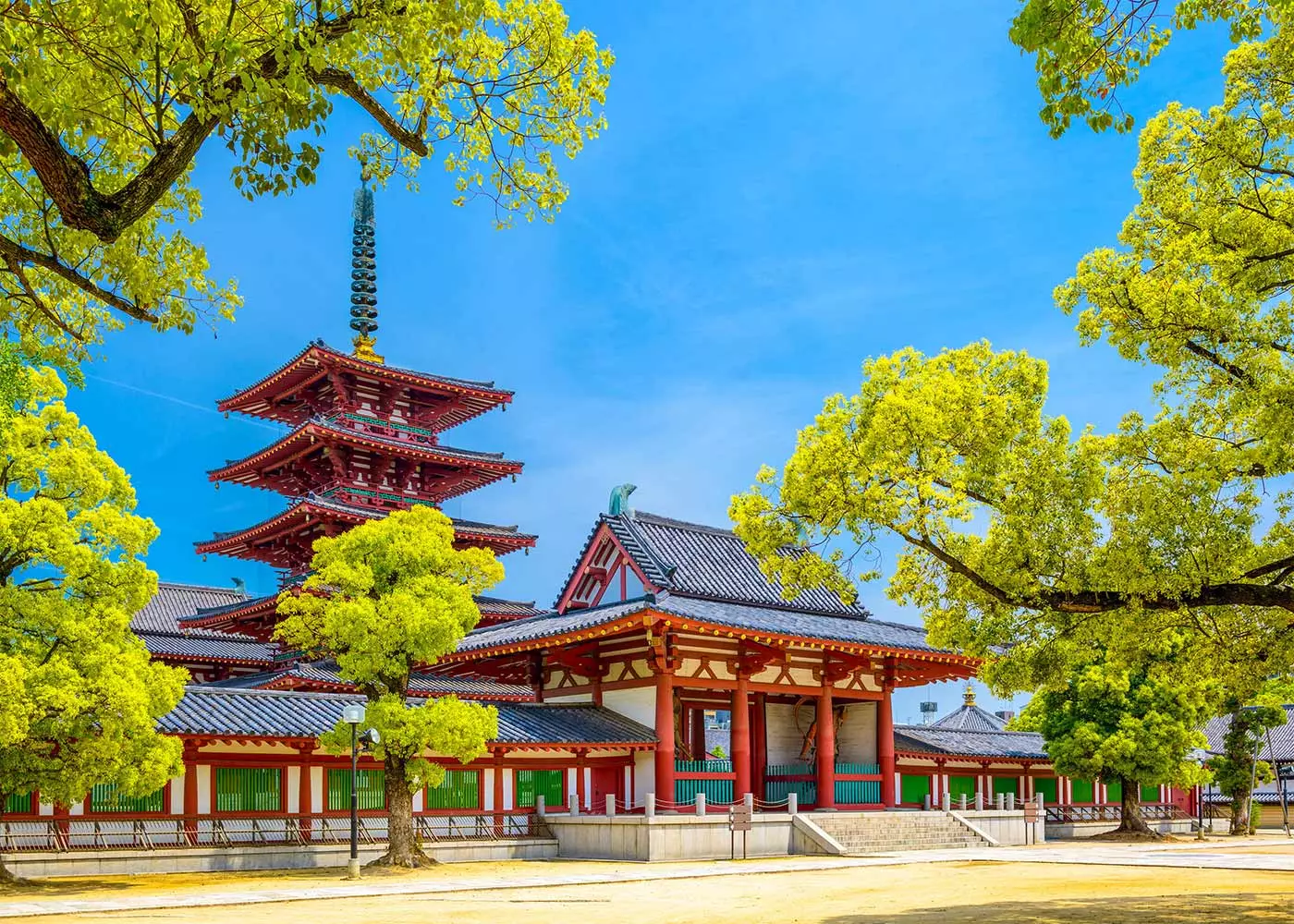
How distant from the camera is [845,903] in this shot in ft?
55.7

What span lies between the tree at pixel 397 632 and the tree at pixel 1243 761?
29.4 metres

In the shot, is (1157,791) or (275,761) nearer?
(275,761)

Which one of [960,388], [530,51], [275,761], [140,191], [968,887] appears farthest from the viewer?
[275,761]

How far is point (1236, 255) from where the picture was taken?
44.8 ft

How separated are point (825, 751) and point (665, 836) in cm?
627

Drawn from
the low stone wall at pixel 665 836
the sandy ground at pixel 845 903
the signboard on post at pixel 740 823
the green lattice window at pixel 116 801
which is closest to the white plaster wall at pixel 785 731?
the low stone wall at pixel 665 836

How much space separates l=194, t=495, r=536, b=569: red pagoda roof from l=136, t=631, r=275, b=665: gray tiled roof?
3.19m

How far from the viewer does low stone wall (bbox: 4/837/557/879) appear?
2216 centimetres

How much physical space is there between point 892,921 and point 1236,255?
8.42 meters

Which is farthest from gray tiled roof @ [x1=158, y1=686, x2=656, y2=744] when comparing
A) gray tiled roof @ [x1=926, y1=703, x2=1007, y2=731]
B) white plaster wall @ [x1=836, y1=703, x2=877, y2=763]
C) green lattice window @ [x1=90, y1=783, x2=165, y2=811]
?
gray tiled roof @ [x1=926, y1=703, x2=1007, y2=731]

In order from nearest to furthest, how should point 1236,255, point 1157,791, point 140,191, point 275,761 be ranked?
point 140,191
point 1236,255
point 275,761
point 1157,791

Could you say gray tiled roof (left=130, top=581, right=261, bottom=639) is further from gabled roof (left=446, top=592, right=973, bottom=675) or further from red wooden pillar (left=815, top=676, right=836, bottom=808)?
red wooden pillar (left=815, top=676, right=836, bottom=808)

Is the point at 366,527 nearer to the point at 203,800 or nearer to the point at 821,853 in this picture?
the point at 203,800

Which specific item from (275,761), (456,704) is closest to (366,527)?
(456,704)
